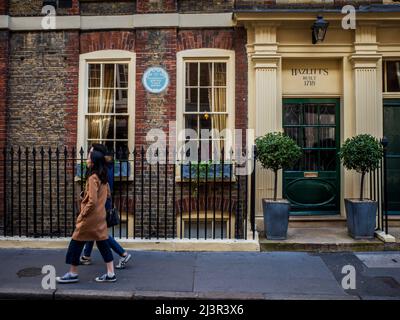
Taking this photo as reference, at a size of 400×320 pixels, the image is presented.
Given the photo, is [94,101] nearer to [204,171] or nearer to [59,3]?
[59,3]

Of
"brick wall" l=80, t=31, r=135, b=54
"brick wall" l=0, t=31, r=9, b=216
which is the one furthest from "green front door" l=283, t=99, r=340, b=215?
"brick wall" l=0, t=31, r=9, b=216

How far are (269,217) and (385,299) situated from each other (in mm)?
2620

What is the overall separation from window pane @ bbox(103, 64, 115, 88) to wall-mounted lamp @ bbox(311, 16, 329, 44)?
4239 mm

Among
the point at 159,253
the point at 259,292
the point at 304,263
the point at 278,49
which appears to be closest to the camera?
the point at 259,292

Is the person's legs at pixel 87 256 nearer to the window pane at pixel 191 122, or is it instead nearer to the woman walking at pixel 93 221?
the woman walking at pixel 93 221

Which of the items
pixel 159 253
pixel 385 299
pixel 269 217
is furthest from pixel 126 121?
pixel 385 299

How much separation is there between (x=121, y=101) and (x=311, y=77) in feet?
13.5

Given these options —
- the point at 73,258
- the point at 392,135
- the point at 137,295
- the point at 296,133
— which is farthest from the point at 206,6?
the point at 137,295

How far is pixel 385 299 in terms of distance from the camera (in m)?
5.36

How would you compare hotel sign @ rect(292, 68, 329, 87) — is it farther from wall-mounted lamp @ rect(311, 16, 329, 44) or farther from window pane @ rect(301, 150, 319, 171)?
window pane @ rect(301, 150, 319, 171)

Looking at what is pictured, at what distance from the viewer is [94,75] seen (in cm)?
927

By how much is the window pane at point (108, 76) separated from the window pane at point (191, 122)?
5.90 ft

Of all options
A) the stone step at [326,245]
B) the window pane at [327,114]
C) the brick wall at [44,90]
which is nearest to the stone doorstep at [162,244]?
the stone step at [326,245]

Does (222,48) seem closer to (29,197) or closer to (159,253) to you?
(159,253)
